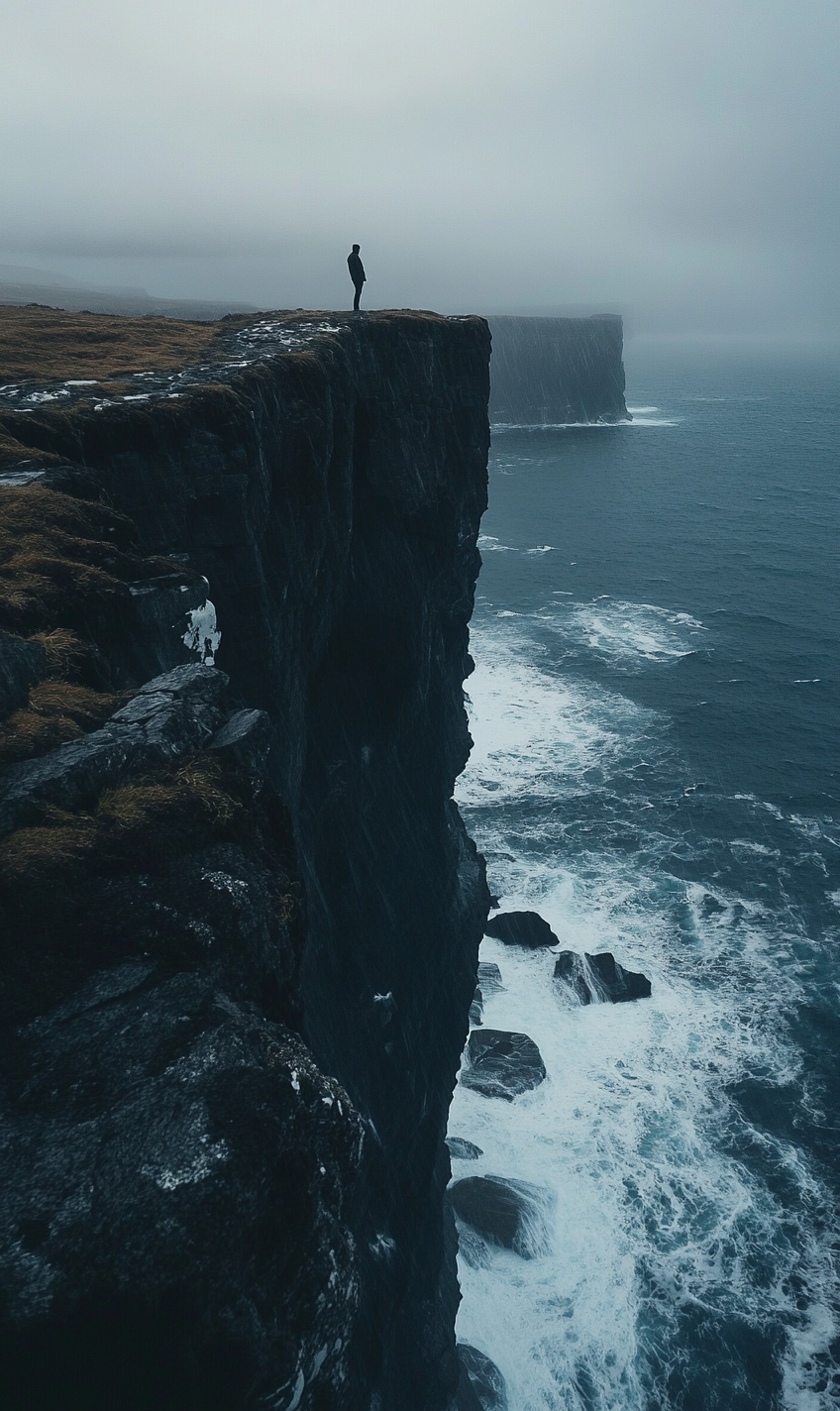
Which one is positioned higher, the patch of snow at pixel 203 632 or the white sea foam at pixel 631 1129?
the patch of snow at pixel 203 632

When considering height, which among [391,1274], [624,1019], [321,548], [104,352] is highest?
[104,352]

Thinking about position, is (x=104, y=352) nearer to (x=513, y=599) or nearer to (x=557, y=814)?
(x=557, y=814)

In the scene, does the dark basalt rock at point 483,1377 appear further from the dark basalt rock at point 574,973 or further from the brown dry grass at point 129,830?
the brown dry grass at point 129,830

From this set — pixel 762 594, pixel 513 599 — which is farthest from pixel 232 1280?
pixel 762 594

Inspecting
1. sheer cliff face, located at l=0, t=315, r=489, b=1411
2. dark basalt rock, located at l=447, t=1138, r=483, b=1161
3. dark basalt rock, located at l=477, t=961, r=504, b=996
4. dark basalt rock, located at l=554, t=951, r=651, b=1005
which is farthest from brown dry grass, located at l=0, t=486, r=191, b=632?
dark basalt rock, located at l=554, t=951, r=651, b=1005

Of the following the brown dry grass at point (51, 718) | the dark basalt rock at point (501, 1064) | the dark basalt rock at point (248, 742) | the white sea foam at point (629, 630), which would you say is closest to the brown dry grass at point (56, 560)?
the brown dry grass at point (51, 718)

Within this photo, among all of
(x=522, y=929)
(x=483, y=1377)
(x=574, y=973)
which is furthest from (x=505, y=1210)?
(x=522, y=929)
